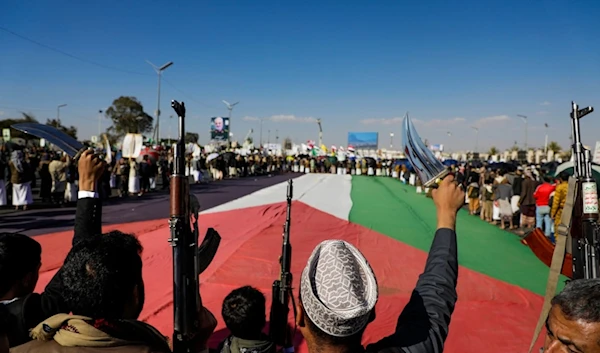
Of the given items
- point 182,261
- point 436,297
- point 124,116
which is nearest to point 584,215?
point 436,297

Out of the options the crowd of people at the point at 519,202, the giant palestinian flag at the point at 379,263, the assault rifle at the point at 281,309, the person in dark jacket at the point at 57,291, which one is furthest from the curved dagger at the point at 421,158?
the crowd of people at the point at 519,202

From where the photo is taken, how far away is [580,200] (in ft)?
8.34

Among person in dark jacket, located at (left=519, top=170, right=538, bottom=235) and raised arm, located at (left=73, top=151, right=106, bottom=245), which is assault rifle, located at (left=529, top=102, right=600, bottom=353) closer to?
raised arm, located at (left=73, top=151, right=106, bottom=245)

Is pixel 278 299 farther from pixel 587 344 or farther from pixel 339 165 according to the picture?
pixel 339 165

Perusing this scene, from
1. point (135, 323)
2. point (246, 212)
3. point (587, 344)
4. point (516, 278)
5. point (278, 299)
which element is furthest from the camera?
point (246, 212)

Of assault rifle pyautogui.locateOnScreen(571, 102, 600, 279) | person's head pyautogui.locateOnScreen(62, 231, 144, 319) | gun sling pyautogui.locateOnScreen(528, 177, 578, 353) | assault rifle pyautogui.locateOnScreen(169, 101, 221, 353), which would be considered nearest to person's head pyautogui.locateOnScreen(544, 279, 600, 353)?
gun sling pyautogui.locateOnScreen(528, 177, 578, 353)

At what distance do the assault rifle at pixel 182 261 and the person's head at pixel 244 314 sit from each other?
949 mm

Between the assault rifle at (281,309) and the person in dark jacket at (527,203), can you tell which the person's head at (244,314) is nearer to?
the assault rifle at (281,309)

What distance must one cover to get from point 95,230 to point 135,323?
1180 mm

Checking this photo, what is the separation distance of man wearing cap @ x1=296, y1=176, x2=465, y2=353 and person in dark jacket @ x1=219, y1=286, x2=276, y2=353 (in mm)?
1293

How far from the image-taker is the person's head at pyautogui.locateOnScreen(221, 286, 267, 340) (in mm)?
2666

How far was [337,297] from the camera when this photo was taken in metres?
1.26

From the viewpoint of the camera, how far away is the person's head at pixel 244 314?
2666mm

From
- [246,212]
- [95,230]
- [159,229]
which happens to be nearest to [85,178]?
[95,230]
